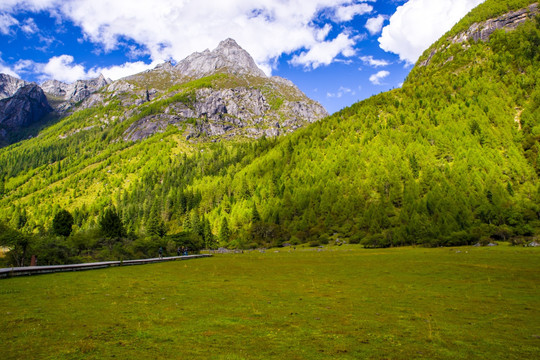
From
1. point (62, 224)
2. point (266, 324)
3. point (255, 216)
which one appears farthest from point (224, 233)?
point (266, 324)

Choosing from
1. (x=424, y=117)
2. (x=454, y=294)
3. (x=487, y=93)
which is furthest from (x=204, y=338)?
(x=487, y=93)

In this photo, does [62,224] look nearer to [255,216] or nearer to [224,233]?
[224,233]

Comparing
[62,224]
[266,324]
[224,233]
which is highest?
[62,224]

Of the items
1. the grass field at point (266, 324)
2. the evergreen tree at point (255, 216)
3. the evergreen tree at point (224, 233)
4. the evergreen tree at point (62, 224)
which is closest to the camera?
the grass field at point (266, 324)

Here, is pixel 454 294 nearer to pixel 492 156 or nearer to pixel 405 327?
pixel 405 327

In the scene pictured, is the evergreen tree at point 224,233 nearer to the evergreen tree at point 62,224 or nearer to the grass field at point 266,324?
the evergreen tree at point 62,224

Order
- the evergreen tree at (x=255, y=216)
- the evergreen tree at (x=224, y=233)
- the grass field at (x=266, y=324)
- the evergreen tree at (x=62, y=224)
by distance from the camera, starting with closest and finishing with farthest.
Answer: the grass field at (x=266, y=324)
the evergreen tree at (x=62, y=224)
the evergreen tree at (x=224, y=233)
the evergreen tree at (x=255, y=216)

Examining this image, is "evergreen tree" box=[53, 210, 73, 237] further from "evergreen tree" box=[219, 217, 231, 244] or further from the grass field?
the grass field

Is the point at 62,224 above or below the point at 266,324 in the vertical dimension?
above

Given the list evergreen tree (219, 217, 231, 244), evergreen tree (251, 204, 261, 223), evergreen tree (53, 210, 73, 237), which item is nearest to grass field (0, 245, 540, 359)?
evergreen tree (53, 210, 73, 237)

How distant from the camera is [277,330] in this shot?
39.4ft

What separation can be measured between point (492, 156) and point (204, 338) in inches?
7471

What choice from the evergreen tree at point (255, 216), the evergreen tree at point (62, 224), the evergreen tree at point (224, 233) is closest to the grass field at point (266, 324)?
the evergreen tree at point (62, 224)

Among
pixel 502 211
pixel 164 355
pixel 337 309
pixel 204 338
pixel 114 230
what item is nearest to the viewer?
pixel 164 355
